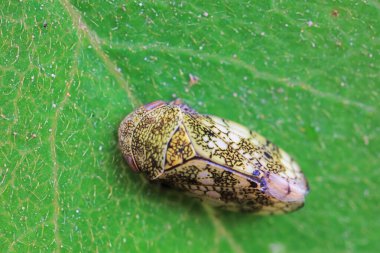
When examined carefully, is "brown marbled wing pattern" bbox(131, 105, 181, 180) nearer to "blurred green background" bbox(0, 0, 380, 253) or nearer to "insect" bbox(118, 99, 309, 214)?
"insect" bbox(118, 99, 309, 214)

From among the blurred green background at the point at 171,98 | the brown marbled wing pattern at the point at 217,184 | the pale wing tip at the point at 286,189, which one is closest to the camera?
the blurred green background at the point at 171,98

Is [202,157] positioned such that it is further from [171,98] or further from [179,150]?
[171,98]

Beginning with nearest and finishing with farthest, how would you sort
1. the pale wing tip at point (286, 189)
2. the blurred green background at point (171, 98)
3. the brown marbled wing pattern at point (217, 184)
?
1. the blurred green background at point (171, 98)
2. the brown marbled wing pattern at point (217, 184)
3. the pale wing tip at point (286, 189)

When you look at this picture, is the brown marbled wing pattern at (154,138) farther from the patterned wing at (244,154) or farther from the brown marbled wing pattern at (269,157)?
the brown marbled wing pattern at (269,157)

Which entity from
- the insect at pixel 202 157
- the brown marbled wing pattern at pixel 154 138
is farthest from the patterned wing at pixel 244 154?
the brown marbled wing pattern at pixel 154 138

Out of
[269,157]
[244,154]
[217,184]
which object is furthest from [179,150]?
[269,157]

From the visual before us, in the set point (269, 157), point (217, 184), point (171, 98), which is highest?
point (171, 98)

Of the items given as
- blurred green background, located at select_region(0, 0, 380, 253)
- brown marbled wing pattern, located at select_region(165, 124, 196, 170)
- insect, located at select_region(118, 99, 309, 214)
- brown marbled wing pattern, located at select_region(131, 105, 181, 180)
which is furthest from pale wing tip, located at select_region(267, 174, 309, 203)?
brown marbled wing pattern, located at select_region(131, 105, 181, 180)

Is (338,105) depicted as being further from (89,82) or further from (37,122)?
(37,122)
